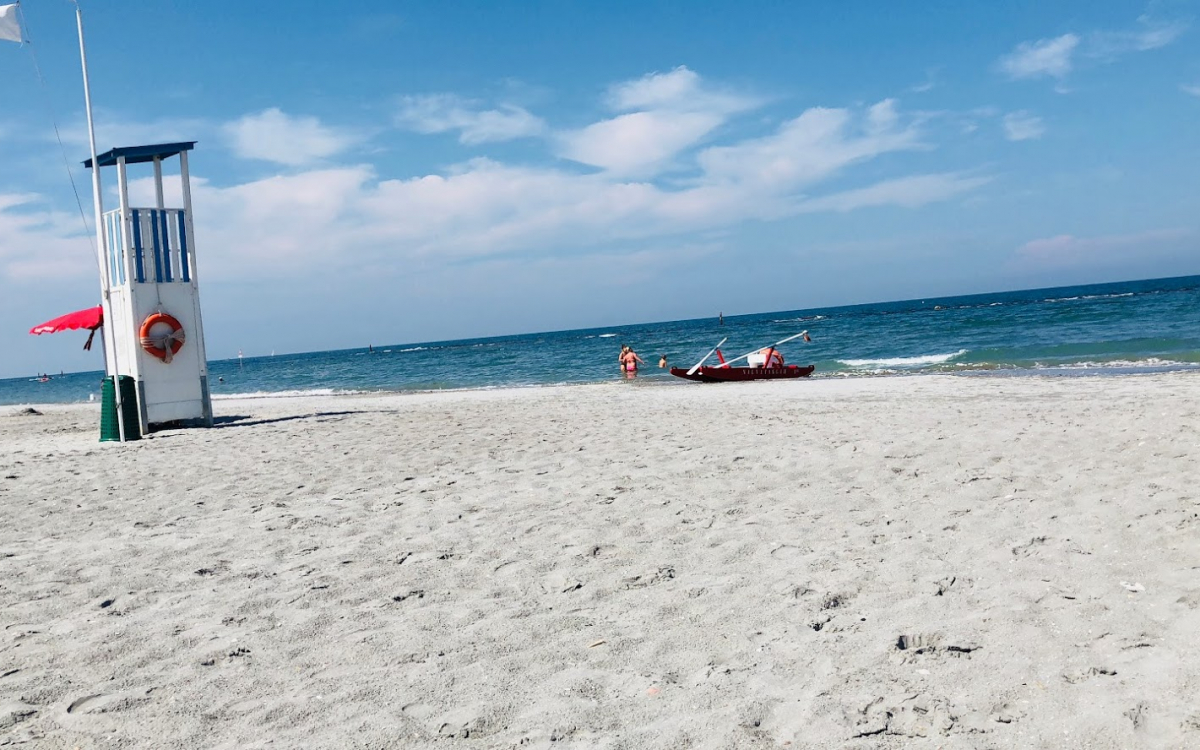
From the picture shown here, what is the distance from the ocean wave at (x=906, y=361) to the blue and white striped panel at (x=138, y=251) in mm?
20221

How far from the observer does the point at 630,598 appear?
3867 millimetres

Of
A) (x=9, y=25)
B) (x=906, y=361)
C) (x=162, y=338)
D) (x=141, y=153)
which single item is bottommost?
(x=906, y=361)

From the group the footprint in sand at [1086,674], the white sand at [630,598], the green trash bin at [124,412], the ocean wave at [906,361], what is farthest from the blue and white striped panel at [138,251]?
the ocean wave at [906,361]

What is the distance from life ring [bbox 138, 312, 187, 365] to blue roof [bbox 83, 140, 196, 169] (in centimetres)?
208

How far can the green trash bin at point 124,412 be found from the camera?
11031 millimetres

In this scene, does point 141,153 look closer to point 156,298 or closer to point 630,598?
point 156,298

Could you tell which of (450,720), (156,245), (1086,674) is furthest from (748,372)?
(450,720)

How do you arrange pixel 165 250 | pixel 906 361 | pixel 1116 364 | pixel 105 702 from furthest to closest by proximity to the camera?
pixel 906 361 < pixel 1116 364 < pixel 165 250 < pixel 105 702

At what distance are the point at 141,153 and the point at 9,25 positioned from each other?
1.98 m

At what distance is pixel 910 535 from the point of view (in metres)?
4.62

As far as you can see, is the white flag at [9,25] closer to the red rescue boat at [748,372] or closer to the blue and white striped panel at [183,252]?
the blue and white striped panel at [183,252]

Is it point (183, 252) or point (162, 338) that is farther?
point (183, 252)

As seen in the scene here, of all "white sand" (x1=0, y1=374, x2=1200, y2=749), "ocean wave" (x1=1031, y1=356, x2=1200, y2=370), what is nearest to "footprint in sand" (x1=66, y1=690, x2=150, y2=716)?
"white sand" (x1=0, y1=374, x2=1200, y2=749)

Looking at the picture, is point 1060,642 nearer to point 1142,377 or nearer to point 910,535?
point 910,535
